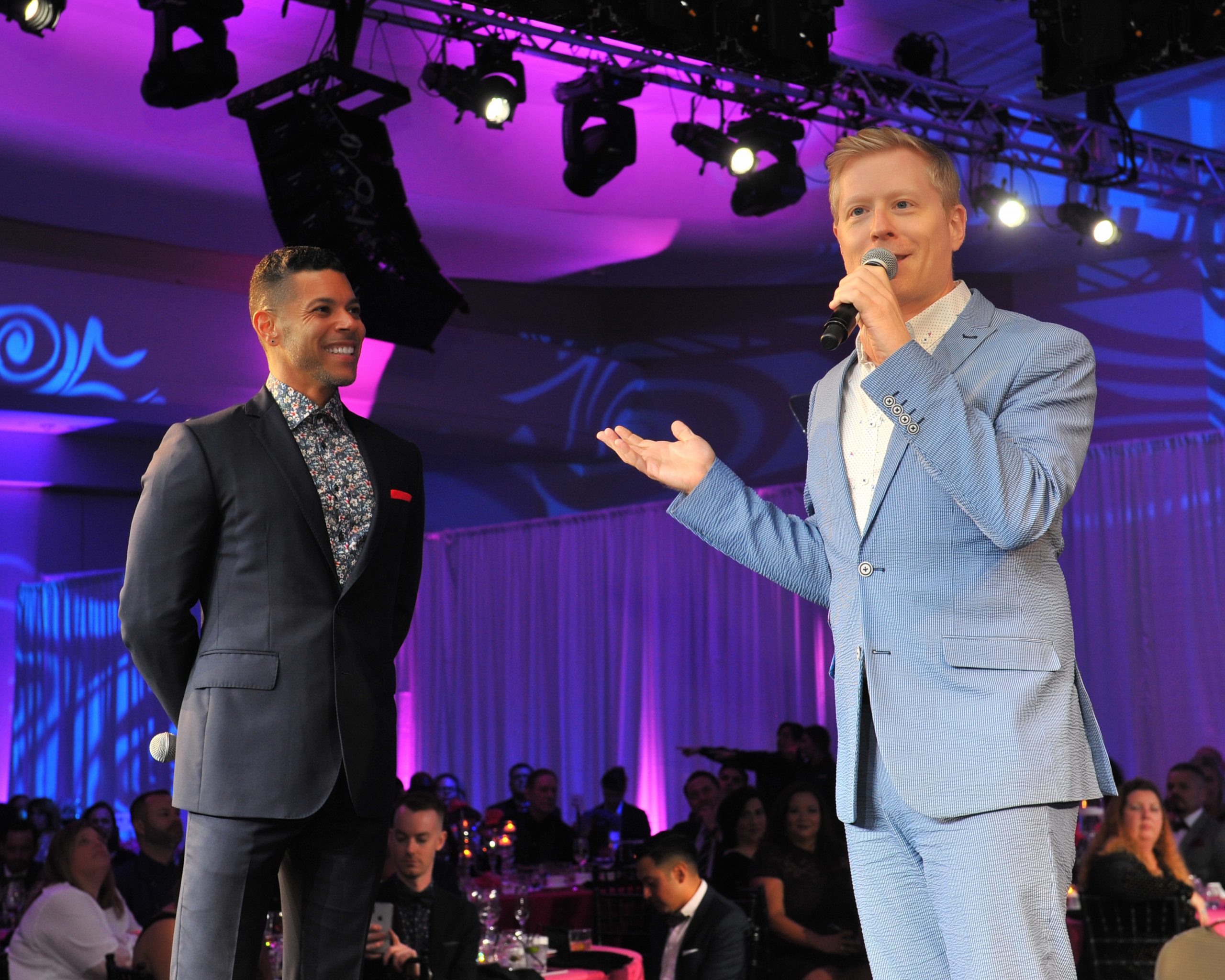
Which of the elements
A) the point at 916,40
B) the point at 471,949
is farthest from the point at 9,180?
the point at 471,949

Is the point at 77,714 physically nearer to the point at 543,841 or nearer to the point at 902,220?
the point at 543,841

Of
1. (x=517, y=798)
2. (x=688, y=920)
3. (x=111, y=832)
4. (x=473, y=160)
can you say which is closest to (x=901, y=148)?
(x=688, y=920)

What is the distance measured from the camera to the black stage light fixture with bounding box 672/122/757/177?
791 centimetres

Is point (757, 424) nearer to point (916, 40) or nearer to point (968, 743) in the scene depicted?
point (916, 40)

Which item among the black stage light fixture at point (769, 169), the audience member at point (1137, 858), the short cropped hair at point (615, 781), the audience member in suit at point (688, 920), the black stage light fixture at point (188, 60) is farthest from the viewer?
the short cropped hair at point (615, 781)

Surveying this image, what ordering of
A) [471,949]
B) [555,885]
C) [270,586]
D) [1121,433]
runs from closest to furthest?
1. [270,586]
2. [471,949]
3. [555,885]
4. [1121,433]

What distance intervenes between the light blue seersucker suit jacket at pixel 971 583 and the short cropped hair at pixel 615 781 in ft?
28.1

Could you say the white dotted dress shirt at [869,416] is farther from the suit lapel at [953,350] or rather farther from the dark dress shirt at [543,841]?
the dark dress shirt at [543,841]

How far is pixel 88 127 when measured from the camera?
8258mm

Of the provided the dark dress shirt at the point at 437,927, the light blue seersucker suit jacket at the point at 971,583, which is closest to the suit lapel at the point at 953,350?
the light blue seersucker suit jacket at the point at 971,583

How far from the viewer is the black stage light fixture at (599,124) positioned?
7402 millimetres

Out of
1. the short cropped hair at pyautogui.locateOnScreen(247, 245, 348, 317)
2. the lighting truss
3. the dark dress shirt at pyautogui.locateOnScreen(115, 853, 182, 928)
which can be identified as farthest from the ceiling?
the short cropped hair at pyautogui.locateOnScreen(247, 245, 348, 317)

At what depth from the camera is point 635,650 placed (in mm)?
12258

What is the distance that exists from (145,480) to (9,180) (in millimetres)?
7408
